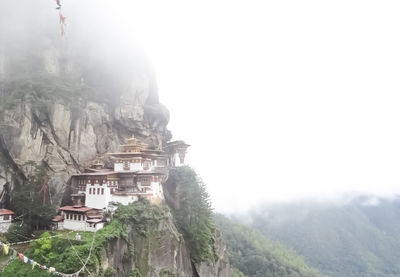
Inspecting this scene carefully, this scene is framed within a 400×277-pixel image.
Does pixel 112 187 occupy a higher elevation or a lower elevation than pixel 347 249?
higher

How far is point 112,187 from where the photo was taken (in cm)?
3550

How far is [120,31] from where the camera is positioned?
188 ft

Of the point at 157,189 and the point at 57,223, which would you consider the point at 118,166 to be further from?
the point at 57,223

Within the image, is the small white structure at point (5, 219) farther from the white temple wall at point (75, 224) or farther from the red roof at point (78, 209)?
the white temple wall at point (75, 224)

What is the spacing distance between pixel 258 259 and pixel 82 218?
8905 cm

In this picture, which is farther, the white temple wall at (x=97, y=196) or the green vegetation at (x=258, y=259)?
the green vegetation at (x=258, y=259)

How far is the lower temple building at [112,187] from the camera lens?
32.3 meters

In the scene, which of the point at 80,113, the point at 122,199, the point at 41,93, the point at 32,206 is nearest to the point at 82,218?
the point at 122,199

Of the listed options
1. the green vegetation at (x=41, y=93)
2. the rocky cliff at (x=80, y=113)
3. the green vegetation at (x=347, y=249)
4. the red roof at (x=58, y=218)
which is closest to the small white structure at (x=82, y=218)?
the red roof at (x=58, y=218)

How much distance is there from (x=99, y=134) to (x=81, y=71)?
11245 mm

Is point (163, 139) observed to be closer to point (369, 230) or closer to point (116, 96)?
point (116, 96)

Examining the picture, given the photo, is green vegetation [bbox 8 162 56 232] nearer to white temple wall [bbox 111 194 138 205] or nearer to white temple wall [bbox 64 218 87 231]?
white temple wall [bbox 64 218 87 231]

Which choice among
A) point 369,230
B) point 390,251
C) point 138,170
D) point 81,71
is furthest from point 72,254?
point 369,230

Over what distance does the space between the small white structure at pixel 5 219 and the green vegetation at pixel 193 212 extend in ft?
58.7
